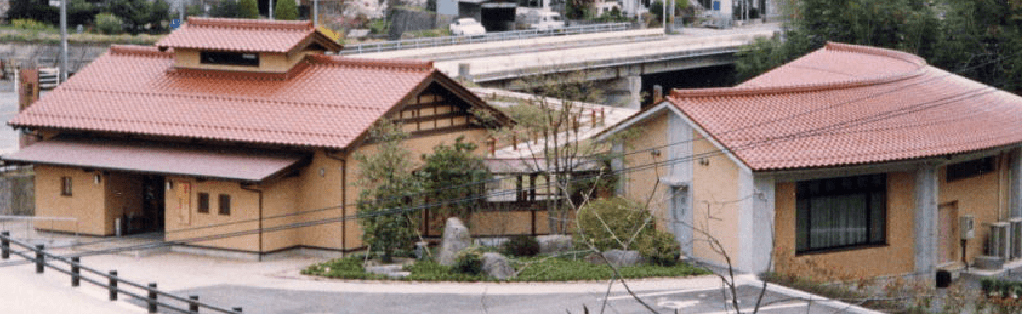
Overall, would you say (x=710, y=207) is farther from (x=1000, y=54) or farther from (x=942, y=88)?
(x=1000, y=54)

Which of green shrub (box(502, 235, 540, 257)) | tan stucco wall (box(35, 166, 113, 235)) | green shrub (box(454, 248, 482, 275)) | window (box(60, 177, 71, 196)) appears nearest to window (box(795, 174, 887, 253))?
green shrub (box(502, 235, 540, 257))

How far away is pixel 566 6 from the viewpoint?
107812 mm

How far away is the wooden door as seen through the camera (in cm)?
3806

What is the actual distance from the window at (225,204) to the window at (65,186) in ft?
15.1

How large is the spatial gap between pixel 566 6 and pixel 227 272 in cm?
7493

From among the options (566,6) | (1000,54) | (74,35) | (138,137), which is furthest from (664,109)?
(566,6)

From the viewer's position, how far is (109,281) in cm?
3017

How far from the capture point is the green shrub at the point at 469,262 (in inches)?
1314

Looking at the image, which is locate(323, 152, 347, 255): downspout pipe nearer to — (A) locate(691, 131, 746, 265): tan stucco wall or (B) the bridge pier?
(A) locate(691, 131, 746, 265): tan stucco wall

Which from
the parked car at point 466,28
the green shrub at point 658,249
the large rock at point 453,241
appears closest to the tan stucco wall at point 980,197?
the green shrub at point 658,249

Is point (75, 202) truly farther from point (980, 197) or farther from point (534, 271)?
point (980, 197)

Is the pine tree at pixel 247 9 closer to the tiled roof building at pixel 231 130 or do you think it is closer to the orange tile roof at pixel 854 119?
the tiled roof building at pixel 231 130

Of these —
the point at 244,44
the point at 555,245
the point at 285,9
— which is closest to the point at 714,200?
the point at 555,245

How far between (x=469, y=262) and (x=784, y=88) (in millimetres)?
9041
